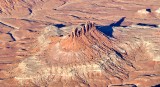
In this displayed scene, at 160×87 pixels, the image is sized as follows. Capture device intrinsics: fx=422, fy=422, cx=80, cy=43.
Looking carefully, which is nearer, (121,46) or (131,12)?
(121,46)

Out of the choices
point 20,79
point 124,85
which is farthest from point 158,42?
point 20,79

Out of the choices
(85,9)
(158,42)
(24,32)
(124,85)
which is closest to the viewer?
(124,85)

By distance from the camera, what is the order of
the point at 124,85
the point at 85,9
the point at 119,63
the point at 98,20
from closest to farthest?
the point at 124,85 < the point at 119,63 < the point at 98,20 < the point at 85,9

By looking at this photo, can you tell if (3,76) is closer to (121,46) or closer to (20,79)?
(20,79)

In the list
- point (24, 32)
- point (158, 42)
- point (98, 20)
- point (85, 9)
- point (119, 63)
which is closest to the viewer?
point (119, 63)

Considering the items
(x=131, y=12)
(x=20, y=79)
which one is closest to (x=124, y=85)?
(x=20, y=79)

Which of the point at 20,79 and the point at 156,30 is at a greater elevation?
the point at 156,30

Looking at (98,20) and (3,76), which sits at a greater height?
(98,20)

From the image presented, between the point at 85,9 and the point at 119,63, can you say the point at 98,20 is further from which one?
the point at 119,63

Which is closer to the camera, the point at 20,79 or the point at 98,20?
the point at 20,79
